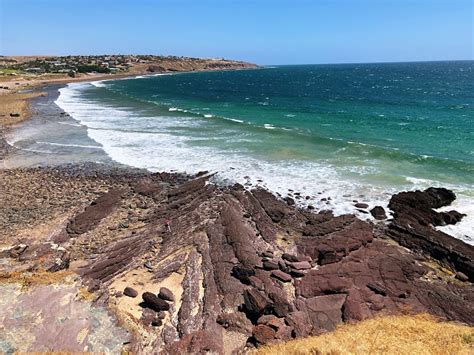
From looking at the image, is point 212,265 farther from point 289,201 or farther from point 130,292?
point 289,201

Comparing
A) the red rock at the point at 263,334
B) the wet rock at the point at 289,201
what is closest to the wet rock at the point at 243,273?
the red rock at the point at 263,334

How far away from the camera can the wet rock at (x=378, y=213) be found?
23.1m

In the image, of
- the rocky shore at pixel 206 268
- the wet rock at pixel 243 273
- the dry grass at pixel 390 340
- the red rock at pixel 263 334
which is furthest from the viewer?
the wet rock at pixel 243 273

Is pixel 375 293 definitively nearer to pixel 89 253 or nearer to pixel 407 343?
pixel 407 343

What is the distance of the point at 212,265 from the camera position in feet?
60.1

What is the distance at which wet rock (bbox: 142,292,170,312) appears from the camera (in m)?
15.3

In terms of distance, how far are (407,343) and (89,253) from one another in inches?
599

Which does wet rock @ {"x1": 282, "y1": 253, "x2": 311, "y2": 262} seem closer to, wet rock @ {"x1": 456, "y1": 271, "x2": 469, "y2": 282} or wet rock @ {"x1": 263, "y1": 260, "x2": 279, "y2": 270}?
wet rock @ {"x1": 263, "y1": 260, "x2": 279, "y2": 270}

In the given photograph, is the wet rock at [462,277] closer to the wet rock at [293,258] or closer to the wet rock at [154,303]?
the wet rock at [293,258]

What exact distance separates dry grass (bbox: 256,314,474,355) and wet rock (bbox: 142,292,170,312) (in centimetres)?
438

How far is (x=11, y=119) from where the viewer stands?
55.2m

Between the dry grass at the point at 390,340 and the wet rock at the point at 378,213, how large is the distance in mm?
9360

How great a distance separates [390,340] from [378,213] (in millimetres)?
12282

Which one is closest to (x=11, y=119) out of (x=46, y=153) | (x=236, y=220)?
(x=46, y=153)
